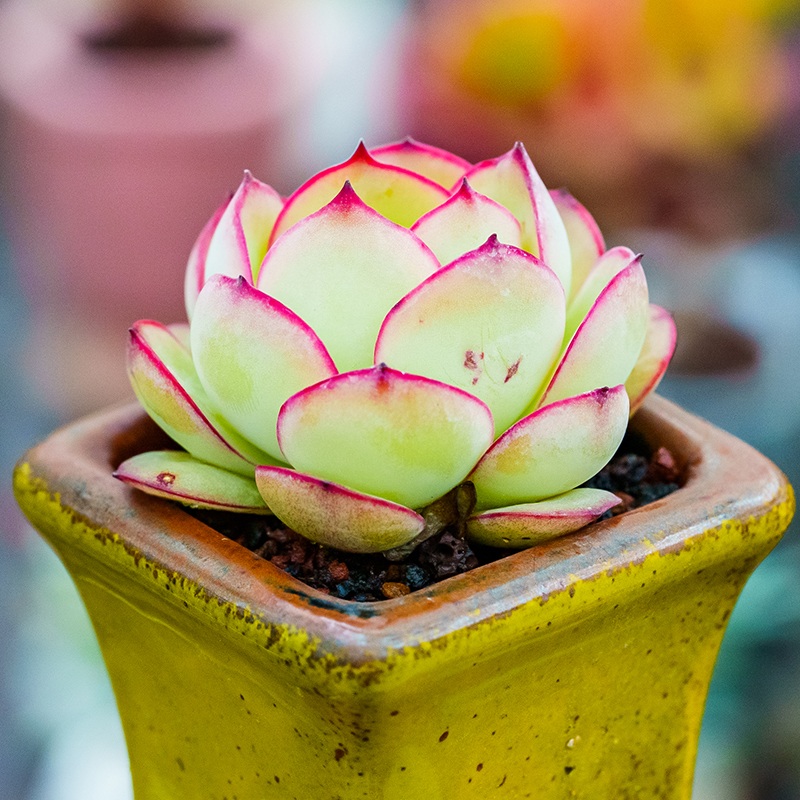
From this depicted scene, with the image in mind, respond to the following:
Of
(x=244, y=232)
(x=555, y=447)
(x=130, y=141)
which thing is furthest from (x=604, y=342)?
(x=130, y=141)

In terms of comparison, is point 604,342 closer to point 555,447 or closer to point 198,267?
point 555,447

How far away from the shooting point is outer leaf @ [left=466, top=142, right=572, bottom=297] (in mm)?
367

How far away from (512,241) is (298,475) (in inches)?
5.1

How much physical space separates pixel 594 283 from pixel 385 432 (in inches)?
5.4

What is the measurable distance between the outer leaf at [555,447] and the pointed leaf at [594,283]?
2.3 inches

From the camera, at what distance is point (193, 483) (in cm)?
36

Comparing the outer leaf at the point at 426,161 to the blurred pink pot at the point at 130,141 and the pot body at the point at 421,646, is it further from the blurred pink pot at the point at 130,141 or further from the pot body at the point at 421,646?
the blurred pink pot at the point at 130,141

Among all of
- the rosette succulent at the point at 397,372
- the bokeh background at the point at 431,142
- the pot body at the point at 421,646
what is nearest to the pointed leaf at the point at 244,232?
the rosette succulent at the point at 397,372

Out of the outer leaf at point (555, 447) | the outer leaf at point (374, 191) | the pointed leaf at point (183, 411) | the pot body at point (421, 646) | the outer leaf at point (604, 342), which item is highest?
the outer leaf at point (374, 191)

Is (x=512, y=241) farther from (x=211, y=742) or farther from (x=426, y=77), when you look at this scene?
(x=426, y=77)

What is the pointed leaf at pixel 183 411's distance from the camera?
0.36m

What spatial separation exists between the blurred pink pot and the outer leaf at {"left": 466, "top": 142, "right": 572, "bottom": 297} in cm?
67

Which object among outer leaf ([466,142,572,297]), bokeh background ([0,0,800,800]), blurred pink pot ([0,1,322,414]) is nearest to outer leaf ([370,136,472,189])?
outer leaf ([466,142,572,297])

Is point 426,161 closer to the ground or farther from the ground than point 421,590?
farther from the ground
